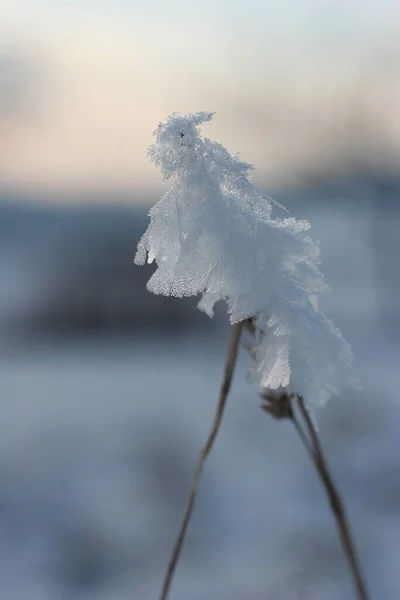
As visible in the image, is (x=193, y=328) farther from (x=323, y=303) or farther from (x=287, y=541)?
(x=287, y=541)

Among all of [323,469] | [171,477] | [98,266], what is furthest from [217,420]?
[98,266]

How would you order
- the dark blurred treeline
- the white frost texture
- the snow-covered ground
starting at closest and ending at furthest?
the white frost texture
the snow-covered ground
the dark blurred treeline

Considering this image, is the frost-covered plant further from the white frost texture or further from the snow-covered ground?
the snow-covered ground

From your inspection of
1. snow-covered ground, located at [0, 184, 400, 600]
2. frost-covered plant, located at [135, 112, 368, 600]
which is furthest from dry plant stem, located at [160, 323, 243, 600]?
snow-covered ground, located at [0, 184, 400, 600]

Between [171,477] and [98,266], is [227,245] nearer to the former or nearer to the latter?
[171,477]

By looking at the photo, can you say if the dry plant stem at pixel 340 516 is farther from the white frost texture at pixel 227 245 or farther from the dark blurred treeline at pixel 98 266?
the dark blurred treeline at pixel 98 266

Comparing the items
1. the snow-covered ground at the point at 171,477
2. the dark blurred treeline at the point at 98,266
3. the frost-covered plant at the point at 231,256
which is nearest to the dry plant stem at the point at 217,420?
the frost-covered plant at the point at 231,256
